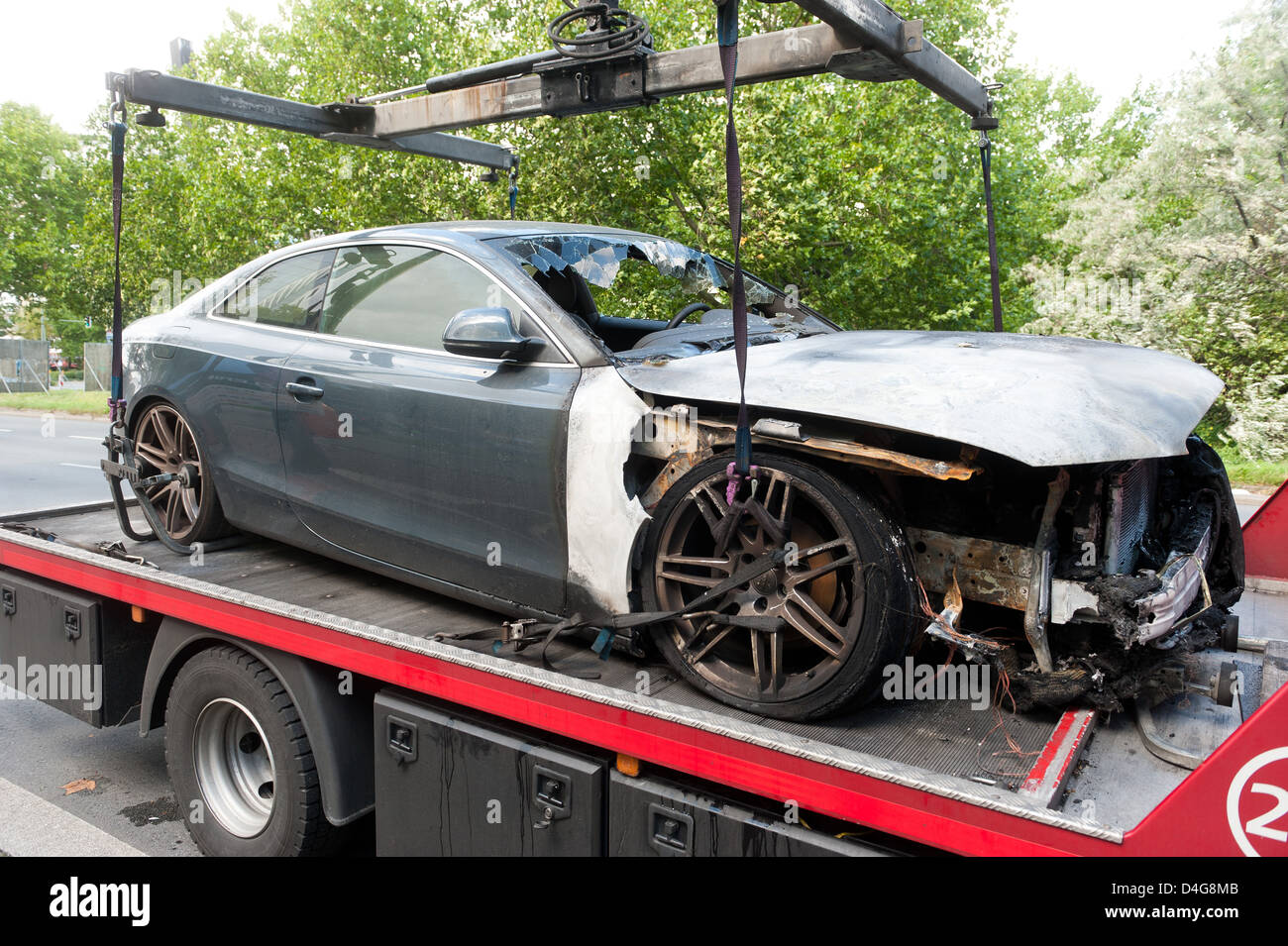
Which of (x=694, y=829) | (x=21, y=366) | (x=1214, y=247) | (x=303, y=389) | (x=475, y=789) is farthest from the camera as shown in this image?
(x=21, y=366)

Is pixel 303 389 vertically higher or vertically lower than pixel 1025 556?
higher

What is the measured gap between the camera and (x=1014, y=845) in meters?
1.86

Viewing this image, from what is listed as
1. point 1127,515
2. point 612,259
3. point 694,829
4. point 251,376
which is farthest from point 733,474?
point 251,376

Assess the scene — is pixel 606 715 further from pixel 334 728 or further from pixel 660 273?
pixel 660 273

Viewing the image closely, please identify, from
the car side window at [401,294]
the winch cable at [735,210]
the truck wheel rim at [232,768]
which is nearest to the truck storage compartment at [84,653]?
the truck wheel rim at [232,768]

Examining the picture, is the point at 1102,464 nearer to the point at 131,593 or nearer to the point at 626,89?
the point at 626,89

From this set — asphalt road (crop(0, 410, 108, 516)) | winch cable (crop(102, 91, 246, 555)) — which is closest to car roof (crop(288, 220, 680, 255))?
winch cable (crop(102, 91, 246, 555))

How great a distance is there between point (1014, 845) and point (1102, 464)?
39.9 inches

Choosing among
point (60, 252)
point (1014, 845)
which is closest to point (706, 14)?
point (1014, 845)

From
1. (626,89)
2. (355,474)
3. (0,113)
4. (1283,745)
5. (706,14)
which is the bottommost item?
(1283,745)

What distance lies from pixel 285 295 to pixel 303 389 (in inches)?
24.8

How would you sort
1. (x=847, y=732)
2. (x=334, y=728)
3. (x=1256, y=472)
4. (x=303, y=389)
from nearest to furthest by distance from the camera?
(x=847, y=732)
(x=334, y=728)
(x=303, y=389)
(x=1256, y=472)

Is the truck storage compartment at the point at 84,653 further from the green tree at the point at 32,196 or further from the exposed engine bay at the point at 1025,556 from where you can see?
the green tree at the point at 32,196

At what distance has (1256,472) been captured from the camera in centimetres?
1291
